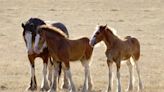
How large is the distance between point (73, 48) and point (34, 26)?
→ 1547 millimetres

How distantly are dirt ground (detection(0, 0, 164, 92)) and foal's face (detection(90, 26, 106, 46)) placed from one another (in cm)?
138

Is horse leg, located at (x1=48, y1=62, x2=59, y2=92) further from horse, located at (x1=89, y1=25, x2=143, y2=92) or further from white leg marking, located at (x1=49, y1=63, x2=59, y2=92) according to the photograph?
horse, located at (x1=89, y1=25, x2=143, y2=92)

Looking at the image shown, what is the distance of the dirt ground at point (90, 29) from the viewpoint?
18422 mm

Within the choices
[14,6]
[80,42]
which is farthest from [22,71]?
[14,6]

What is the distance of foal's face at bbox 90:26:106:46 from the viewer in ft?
48.5

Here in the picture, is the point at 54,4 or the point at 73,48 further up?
the point at 73,48

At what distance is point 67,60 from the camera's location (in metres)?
14.9

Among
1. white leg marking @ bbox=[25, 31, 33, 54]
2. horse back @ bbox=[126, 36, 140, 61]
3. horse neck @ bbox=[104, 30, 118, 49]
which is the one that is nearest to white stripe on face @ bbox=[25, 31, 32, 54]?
white leg marking @ bbox=[25, 31, 33, 54]

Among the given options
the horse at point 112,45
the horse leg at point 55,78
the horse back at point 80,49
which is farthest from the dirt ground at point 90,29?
the horse leg at point 55,78

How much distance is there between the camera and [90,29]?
3484 centimetres

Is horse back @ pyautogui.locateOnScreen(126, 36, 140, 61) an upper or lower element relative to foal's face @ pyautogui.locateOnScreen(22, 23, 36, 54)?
lower

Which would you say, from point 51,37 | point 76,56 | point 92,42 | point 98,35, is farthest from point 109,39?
point 51,37

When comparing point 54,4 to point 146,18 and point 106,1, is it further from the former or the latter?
point 146,18

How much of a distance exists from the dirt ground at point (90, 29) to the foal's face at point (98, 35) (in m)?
1.38
